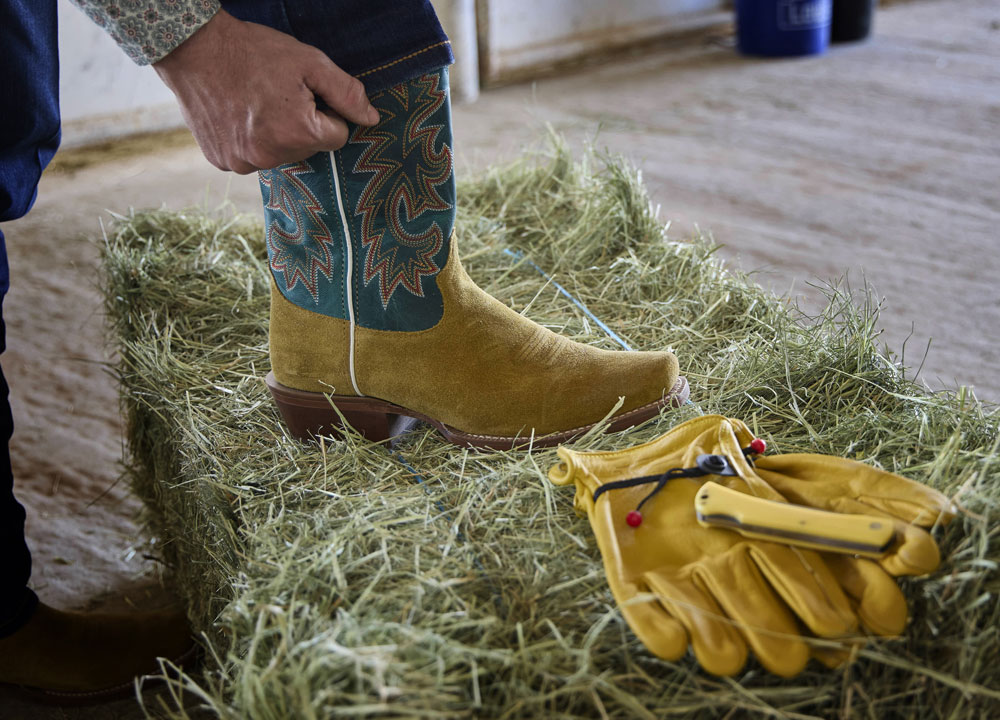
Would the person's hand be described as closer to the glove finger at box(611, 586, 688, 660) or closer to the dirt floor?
the glove finger at box(611, 586, 688, 660)

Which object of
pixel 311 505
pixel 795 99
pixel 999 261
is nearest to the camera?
pixel 311 505

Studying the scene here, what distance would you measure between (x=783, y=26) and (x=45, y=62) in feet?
12.0

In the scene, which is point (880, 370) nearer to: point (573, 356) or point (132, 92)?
point (573, 356)

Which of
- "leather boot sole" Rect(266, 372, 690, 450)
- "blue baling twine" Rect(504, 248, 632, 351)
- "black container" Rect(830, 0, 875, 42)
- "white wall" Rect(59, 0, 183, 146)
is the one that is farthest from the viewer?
"black container" Rect(830, 0, 875, 42)

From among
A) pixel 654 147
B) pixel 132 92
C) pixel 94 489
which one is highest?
pixel 132 92

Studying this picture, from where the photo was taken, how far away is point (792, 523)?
0.79 metres

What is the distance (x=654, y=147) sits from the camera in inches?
120

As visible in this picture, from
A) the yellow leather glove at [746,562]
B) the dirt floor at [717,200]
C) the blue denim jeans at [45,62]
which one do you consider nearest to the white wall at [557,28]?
the dirt floor at [717,200]

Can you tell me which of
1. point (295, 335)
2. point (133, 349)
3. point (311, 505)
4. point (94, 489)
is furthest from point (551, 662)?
point (94, 489)

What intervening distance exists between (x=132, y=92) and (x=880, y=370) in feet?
9.50

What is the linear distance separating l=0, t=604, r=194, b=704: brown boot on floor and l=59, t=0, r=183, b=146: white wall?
7.61ft

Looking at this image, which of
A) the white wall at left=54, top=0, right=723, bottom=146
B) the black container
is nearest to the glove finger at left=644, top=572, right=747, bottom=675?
the white wall at left=54, top=0, right=723, bottom=146

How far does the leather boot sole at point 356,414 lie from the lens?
1.09 meters

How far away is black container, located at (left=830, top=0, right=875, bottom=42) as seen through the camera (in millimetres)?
4227
